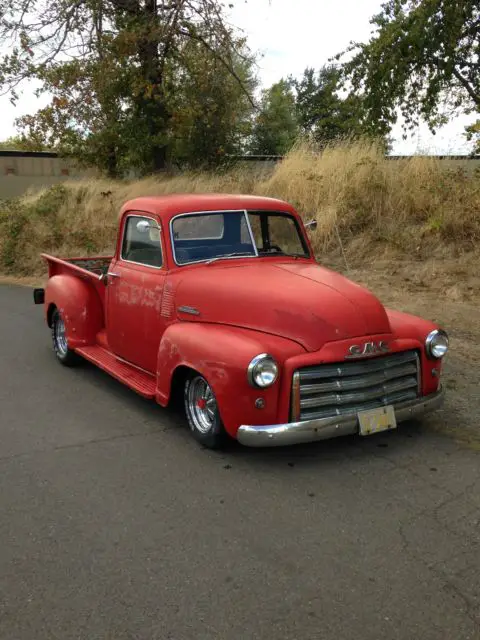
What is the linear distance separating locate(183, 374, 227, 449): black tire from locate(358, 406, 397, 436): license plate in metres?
0.91

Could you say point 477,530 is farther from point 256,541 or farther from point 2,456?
point 2,456

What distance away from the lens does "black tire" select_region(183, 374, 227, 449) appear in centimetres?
409

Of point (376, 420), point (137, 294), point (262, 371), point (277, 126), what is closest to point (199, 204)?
point (137, 294)

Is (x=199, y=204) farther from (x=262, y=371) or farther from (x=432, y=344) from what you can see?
(x=432, y=344)

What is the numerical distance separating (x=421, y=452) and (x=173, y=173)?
14591 millimetres

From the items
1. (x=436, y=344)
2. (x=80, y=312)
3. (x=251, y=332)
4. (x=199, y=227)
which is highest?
(x=199, y=227)

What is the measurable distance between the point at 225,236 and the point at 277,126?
90.2 ft

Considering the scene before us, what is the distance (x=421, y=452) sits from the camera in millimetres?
4129

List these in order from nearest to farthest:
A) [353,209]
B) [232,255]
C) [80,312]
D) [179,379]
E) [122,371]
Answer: [179,379], [232,255], [122,371], [80,312], [353,209]

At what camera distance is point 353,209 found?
1112cm

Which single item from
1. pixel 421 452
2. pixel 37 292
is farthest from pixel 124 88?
pixel 421 452

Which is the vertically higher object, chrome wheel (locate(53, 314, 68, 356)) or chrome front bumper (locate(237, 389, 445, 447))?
chrome front bumper (locate(237, 389, 445, 447))

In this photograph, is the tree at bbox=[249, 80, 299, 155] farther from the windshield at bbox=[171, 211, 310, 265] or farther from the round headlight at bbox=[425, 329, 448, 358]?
the round headlight at bbox=[425, 329, 448, 358]

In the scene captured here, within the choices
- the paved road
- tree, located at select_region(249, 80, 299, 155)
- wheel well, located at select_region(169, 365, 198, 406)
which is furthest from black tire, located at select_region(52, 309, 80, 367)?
tree, located at select_region(249, 80, 299, 155)
